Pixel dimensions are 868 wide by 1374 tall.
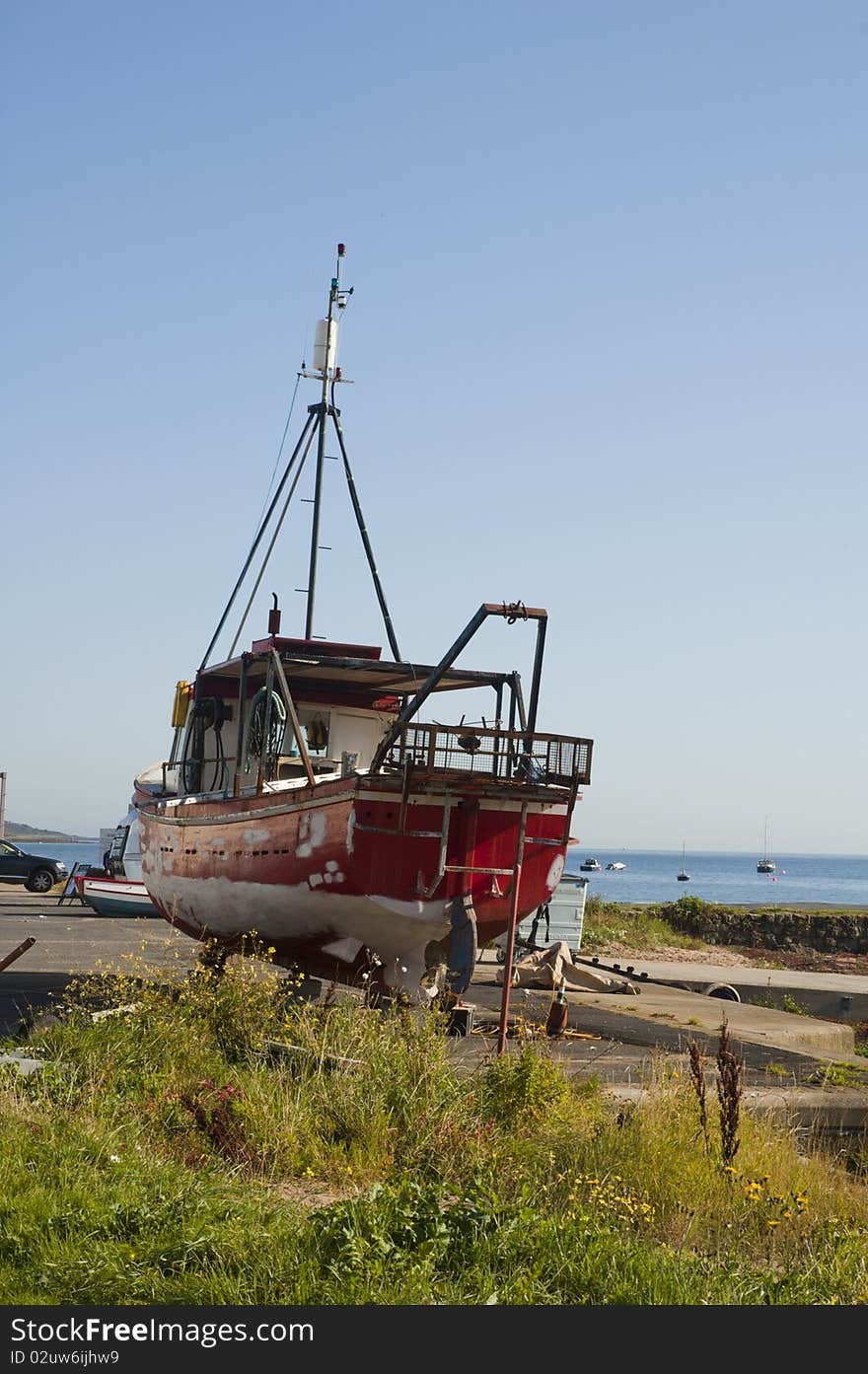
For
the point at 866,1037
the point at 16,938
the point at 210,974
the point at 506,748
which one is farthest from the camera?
the point at 16,938

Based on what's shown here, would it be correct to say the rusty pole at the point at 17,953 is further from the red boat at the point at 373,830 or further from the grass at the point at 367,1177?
the red boat at the point at 373,830

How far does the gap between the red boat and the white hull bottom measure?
2 cm

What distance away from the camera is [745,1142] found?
28.2ft

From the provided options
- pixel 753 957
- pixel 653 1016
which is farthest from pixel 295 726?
pixel 753 957

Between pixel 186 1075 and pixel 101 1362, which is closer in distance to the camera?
pixel 101 1362

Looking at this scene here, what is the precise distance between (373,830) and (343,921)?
1194mm

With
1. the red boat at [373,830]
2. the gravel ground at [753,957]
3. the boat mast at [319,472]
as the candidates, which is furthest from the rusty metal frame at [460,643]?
the gravel ground at [753,957]

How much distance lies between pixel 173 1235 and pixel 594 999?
43.6 feet

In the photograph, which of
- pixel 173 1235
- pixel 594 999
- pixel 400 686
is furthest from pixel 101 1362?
pixel 594 999

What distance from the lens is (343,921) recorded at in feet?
46.2

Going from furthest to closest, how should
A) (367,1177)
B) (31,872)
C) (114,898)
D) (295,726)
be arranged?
→ (31,872) → (114,898) → (295,726) → (367,1177)

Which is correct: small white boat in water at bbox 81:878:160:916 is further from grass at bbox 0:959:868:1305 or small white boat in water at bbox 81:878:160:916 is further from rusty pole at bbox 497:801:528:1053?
grass at bbox 0:959:868:1305

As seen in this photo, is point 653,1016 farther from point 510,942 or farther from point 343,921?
point 510,942

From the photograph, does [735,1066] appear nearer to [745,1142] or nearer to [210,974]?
[745,1142]
